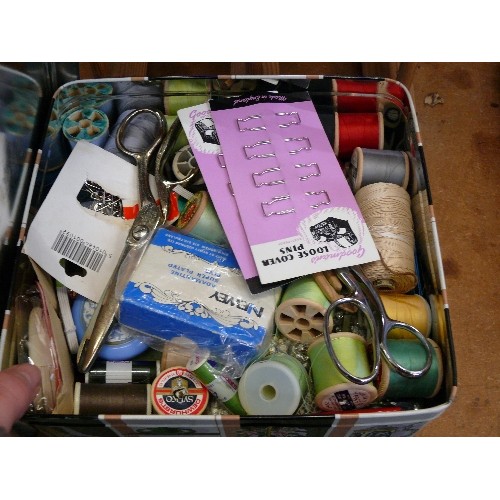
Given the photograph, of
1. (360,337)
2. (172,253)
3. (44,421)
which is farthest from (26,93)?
(360,337)

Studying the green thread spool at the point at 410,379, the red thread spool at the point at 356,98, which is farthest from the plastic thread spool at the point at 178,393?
the red thread spool at the point at 356,98

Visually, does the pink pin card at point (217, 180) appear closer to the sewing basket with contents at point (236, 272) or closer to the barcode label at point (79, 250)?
the sewing basket with contents at point (236, 272)

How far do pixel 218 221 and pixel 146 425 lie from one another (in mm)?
297

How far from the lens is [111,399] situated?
A: 2.91 feet

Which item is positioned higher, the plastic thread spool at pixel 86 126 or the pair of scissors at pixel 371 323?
the plastic thread spool at pixel 86 126

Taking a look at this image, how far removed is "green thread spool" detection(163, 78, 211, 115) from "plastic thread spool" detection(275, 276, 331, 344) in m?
0.36

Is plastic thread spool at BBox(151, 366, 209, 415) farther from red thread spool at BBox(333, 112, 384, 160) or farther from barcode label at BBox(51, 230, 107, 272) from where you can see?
red thread spool at BBox(333, 112, 384, 160)

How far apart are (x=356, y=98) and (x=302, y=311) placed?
0.38 m

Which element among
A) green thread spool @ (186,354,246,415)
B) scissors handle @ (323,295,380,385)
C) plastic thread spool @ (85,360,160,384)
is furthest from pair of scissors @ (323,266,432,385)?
plastic thread spool @ (85,360,160,384)

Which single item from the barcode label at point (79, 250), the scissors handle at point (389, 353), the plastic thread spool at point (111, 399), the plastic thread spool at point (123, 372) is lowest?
the plastic thread spool at point (111, 399)

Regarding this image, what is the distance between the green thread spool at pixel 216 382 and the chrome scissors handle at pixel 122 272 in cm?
13

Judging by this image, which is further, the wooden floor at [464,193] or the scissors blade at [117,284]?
the wooden floor at [464,193]

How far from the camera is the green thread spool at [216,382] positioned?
2.88ft

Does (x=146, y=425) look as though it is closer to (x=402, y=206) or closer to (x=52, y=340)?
(x=52, y=340)
